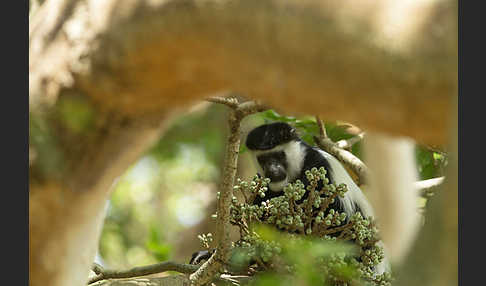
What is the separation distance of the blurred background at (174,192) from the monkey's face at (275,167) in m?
0.26

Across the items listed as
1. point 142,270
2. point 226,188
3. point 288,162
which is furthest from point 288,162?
point 226,188

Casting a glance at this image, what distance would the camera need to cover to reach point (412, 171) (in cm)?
130

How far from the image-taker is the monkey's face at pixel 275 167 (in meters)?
3.10

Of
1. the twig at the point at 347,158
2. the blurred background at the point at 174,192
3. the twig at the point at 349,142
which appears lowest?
the twig at the point at 347,158

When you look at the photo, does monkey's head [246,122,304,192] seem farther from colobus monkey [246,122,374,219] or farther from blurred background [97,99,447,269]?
blurred background [97,99,447,269]

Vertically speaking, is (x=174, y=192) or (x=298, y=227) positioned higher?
(x=174, y=192)

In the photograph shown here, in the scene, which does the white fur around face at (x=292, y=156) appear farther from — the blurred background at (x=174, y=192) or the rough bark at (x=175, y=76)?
the rough bark at (x=175, y=76)

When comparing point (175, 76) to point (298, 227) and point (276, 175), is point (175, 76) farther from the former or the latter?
point (276, 175)

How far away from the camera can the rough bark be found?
3.44 feet

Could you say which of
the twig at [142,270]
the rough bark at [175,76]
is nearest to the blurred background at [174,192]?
the twig at [142,270]

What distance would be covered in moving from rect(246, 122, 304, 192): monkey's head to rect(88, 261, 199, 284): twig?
96cm

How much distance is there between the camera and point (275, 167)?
3143 millimetres

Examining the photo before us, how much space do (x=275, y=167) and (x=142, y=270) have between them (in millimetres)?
1084

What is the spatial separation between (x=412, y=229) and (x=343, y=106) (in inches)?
10.6
